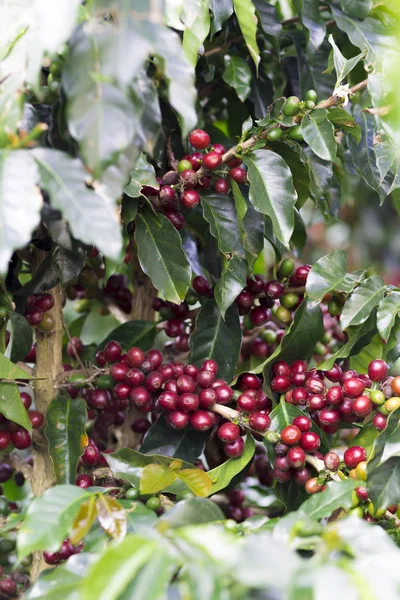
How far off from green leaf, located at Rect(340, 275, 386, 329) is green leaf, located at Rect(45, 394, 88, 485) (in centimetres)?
37

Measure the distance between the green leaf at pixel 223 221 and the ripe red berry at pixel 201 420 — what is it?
211 mm

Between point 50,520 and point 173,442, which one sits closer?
point 50,520

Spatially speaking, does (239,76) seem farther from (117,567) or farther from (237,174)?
(117,567)

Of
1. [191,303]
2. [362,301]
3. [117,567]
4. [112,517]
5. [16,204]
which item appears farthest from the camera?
[191,303]

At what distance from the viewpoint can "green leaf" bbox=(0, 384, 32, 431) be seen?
0.81m

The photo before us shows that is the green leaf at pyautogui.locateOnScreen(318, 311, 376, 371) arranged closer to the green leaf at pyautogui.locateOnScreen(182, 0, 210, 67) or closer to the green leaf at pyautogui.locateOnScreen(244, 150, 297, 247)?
the green leaf at pyautogui.locateOnScreen(244, 150, 297, 247)

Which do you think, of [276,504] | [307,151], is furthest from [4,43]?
[276,504]

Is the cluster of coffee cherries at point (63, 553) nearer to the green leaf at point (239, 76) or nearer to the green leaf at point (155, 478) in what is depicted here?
the green leaf at point (155, 478)

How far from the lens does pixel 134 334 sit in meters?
1.05

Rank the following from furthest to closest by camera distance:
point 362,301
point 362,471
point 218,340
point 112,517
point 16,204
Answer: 1. point 218,340
2. point 362,301
3. point 362,471
4. point 112,517
5. point 16,204

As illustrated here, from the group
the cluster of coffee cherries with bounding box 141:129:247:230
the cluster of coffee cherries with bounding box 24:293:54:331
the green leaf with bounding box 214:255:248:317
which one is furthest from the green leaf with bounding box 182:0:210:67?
the cluster of coffee cherries with bounding box 24:293:54:331

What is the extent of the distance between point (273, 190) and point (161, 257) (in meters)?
0.17

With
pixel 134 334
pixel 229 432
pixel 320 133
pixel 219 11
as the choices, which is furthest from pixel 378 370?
pixel 219 11

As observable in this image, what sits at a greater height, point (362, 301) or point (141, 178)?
point (141, 178)
